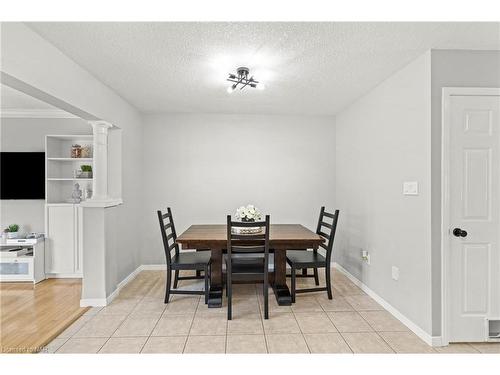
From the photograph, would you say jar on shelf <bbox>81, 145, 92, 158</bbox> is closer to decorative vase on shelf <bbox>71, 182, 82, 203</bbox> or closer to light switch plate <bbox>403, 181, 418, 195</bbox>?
decorative vase on shelf <bbox>71, 182, 82, 203</bbox>

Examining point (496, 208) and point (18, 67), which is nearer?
point (18, 67)

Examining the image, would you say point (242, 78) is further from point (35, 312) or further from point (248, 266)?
point (35, 312)

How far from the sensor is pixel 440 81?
2375mm

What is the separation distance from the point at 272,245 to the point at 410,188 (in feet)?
4.46

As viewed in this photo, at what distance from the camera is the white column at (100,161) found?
3.28m

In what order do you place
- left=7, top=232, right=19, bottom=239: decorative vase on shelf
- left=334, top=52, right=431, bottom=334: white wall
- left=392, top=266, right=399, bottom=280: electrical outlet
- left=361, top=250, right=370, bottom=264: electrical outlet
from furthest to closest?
left=7, top=232, right=19, bottom=239: decorative vase on shelf < left=361, top=250, right=370, bottom=264: electrical outlet < left=392, top=266, right=399, bottom=280: electrical outlet < left=334, top=52, right=431, bottom=334: white wall

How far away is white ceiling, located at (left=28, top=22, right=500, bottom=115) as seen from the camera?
2076 millimetres

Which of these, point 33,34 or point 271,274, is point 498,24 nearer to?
point 271,274

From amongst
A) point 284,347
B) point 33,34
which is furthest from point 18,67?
point 284,347

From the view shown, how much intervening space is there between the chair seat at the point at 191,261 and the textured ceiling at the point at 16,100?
2.63 meters

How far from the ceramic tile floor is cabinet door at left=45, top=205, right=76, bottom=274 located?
3.92 feet

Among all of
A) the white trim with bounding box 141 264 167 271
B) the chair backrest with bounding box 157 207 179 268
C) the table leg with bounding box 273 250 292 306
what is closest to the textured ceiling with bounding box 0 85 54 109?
the chair backrest with bounding box 157 207 179 268

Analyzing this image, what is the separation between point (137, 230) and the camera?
14.4 feet

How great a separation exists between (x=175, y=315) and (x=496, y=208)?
9.48ft
